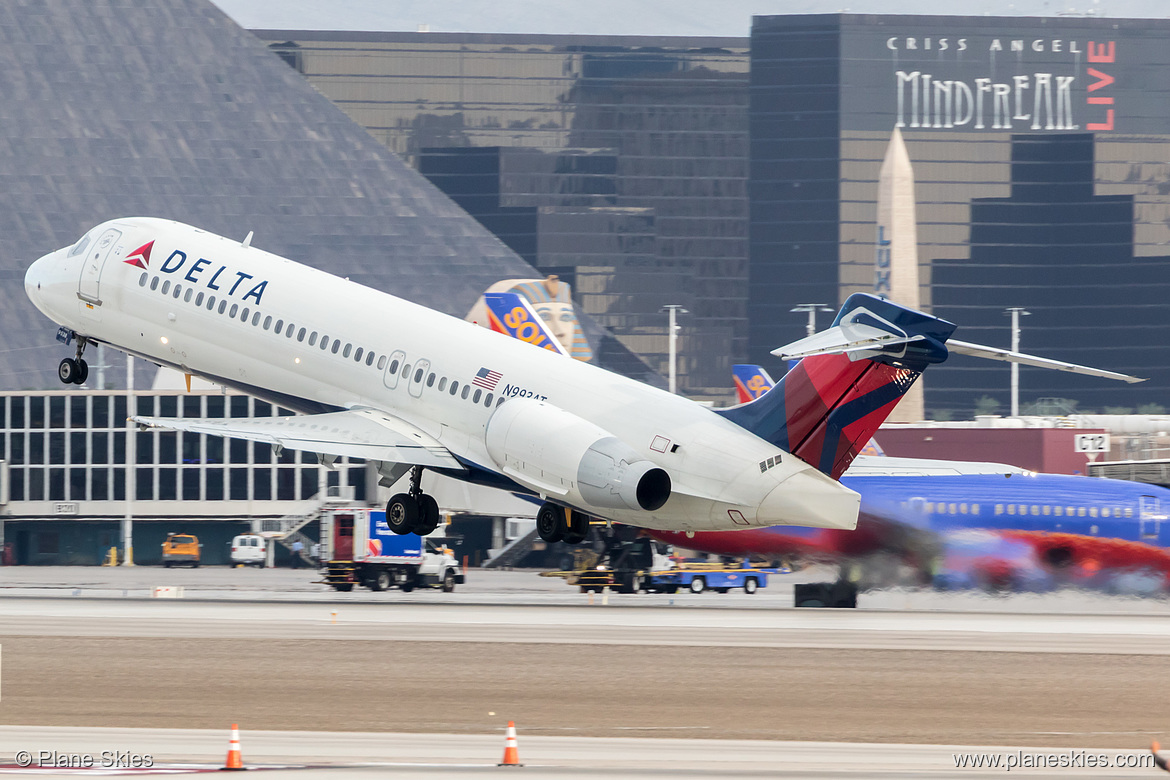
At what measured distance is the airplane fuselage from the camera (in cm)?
3938

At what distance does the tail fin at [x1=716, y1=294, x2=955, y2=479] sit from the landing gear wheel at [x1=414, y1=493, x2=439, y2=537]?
27.6 feet

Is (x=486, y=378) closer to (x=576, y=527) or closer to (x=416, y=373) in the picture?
(x=416, y=373)

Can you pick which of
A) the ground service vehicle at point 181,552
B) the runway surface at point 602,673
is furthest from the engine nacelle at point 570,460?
the ground service vehicle at point 181,552

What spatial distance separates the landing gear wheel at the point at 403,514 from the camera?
42594mm

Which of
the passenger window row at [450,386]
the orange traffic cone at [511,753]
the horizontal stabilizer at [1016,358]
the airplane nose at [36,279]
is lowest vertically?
the orange traffic cone at [511,753]

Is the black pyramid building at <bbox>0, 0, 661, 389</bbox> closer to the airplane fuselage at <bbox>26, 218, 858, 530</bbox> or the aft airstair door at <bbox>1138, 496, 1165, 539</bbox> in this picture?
the airplane fuselage at <bbox>26, 218, 858, 530</bbox>

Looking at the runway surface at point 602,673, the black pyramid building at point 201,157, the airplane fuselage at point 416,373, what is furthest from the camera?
the black pyramid building at point 201,157

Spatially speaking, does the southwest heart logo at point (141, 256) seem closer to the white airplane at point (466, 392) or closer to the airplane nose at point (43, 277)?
the white airplane at point (466, 392)

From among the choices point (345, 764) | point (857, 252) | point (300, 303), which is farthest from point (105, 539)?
point (857, 252)

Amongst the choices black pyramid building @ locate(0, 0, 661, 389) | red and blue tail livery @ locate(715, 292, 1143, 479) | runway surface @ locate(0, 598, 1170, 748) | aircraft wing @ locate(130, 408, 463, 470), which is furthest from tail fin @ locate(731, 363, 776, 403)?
black pyramid building @ locate(0, 0, 661, 389)

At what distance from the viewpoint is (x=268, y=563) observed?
9200 centimetres

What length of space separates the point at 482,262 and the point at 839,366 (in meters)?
108

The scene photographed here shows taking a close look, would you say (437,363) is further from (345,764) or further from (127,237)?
(345,764)

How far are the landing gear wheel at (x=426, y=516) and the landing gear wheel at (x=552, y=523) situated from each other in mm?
2844
